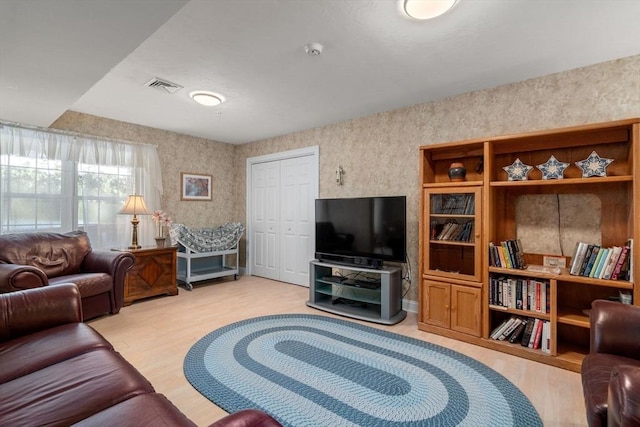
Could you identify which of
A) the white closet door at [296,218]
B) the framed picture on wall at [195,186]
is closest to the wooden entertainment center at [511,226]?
the white closet door at [296,218]

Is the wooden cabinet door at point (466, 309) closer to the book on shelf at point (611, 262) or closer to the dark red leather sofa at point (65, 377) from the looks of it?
the book on shelf at point (611, 262)

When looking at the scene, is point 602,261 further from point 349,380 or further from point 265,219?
point 265,219

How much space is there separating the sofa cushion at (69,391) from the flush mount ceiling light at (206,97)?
98.2 inches

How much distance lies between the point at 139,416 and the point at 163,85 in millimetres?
2813

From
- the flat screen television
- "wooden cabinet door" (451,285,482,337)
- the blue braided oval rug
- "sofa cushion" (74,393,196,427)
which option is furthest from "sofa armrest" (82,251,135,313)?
"wooden cabinet door" (451,285,482,337)

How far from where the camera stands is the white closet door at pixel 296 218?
4.58m

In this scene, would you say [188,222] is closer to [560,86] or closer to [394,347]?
[394,347]

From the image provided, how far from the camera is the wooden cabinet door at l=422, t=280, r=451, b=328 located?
2863 millimetres

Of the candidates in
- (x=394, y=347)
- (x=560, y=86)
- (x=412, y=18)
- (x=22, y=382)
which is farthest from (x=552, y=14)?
(x=22, y=382)

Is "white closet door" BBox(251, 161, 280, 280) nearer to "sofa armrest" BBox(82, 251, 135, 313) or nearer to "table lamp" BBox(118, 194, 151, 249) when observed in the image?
"table lamp" BBox(118, 194, 151, 249)

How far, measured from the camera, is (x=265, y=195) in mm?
5199

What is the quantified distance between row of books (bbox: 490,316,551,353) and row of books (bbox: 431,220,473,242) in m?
0.78

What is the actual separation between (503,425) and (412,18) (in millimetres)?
2407

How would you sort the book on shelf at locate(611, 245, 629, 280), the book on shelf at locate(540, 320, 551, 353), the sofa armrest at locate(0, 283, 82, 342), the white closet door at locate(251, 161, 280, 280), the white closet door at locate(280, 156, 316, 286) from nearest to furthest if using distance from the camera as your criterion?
the sofa armrest at locate(0, 283, 82, 342), the book on shelf at locate(611, 245, 629, 280), the book on shelf at locate(540, 320, 551, 353), the white closet door at locate(280, 156, 316, 286), the white closet door at locate(251, 161, 280, 280)
